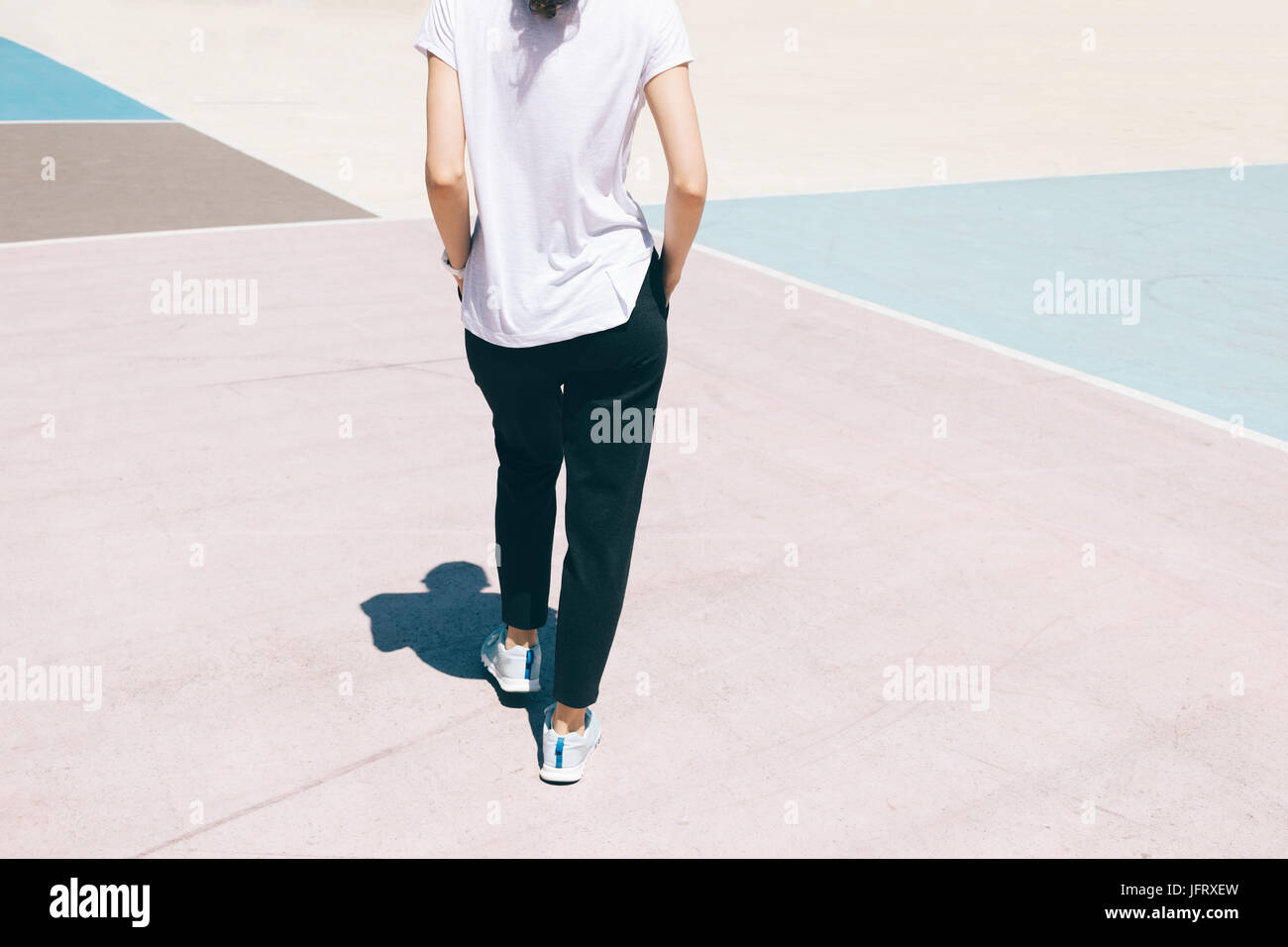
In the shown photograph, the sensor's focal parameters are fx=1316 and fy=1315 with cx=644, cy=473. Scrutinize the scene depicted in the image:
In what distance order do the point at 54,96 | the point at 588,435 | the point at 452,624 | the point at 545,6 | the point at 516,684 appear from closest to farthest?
1. the point at 545,6
2. the point at 588,435
3. the point at 516,684
4. the point at 452,624
5. the point at 54,96

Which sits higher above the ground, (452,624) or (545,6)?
(545,6)

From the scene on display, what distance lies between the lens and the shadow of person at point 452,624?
405 centimetres

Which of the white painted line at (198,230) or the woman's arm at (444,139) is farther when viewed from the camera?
the white painted line at (198,230)

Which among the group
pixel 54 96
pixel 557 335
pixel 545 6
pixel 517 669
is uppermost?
pixel 545 6

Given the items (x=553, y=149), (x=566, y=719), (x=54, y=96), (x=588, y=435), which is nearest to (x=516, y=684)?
(x=566, y=719)

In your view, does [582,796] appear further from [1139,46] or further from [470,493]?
[1139,46]

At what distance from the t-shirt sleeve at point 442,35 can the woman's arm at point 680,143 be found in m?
0.46

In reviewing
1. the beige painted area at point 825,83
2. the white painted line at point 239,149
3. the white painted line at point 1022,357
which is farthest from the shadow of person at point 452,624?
the beige painted area at point 825,83

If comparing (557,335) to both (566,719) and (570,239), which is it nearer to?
(570,239)

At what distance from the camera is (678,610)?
14.6ft

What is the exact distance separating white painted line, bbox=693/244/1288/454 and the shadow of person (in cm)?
366

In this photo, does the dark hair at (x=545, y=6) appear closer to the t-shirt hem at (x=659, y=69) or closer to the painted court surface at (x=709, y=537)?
the t-shirt hem at (x=659, y=69)

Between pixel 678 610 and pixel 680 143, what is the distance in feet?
5.94

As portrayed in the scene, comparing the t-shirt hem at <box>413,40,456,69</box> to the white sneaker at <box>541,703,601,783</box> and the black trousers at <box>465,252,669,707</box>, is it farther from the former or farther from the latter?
the white sneaker at <box>541,703,601,783</box>
